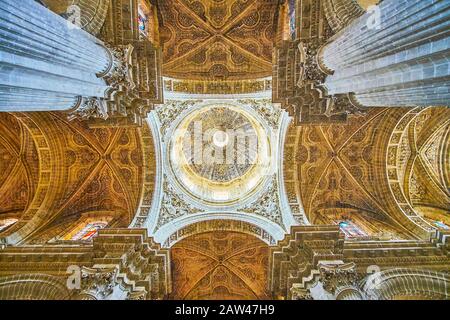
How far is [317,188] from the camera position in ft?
46.6

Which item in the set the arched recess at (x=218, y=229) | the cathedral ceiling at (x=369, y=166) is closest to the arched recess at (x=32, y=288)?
the arched recess at (x=218, y=229)

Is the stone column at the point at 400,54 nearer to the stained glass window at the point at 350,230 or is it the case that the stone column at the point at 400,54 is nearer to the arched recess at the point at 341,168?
the stained glass window at the point at 350,230

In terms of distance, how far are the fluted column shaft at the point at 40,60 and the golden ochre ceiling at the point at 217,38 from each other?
27.5 feet

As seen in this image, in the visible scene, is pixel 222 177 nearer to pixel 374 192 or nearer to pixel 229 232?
pixel 229 232

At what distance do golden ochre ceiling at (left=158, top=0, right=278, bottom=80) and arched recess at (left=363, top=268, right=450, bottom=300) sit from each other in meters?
10.8

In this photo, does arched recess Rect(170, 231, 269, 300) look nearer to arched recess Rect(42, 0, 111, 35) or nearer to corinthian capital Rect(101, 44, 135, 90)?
corinthian capital Rect(101, 44, 135, 90)

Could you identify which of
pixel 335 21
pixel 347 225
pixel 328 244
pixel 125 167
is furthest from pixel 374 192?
pixel 125 167

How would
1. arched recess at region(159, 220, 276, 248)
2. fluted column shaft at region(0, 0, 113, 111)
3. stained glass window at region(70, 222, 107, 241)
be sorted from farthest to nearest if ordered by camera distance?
arched recess at region(159, 220, 276, 248), stained glass window at region(70, 222, 107, 241), fluted column shaft at region(0, 0, 113, 111)

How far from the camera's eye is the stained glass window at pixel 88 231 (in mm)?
12211

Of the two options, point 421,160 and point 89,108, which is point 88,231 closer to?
point 89,108

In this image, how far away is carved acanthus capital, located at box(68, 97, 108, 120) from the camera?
23.5 feet

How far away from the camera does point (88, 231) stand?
42.6 ft

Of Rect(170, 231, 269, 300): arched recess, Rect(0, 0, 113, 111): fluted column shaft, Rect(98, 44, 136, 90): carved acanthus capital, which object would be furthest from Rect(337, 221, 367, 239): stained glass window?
Rect(0, 0, 113, 111): fluted column shaft
